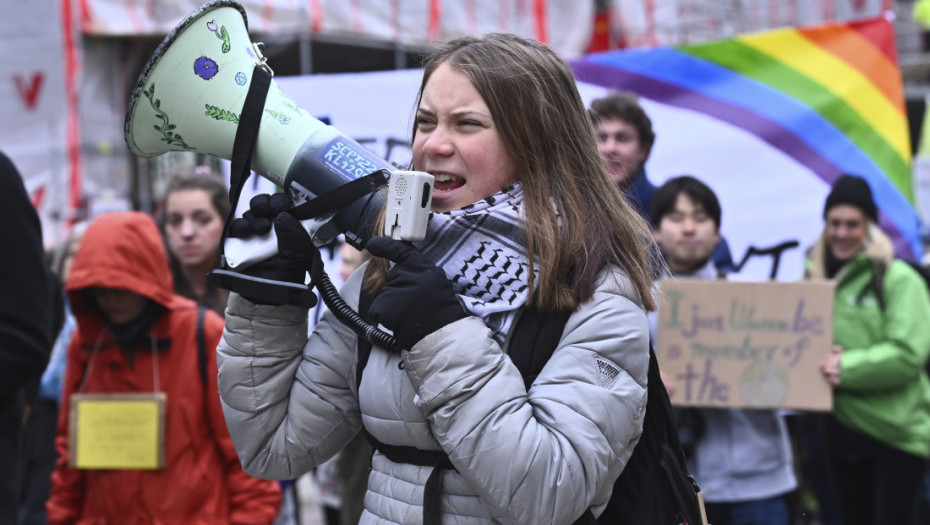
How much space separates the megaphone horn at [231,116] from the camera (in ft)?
6.47

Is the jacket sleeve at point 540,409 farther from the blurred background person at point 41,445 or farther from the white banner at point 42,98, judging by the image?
the white banner at point 42,98

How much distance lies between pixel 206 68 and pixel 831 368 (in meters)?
2.82

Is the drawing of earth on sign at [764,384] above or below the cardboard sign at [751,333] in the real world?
below

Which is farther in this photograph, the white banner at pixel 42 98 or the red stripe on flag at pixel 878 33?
the white banner at pixel 42 98

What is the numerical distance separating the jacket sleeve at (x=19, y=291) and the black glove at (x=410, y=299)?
1.37 meters

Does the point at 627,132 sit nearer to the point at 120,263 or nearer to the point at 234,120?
the point at 120,263

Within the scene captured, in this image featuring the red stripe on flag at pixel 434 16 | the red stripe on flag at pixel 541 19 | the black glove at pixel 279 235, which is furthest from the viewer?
the red stripe on flag at pixel 541 19

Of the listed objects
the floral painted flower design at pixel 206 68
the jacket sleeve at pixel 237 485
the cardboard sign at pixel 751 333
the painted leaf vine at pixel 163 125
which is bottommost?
the jacket sleeve at pixel 237 485

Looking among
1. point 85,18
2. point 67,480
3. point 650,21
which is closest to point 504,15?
point 650,21

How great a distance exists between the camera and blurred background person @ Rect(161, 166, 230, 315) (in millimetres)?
4234

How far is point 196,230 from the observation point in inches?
167

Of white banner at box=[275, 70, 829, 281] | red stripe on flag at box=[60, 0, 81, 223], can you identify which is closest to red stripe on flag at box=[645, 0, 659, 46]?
red stripe on flag at box=[60, 0, 81, 223]

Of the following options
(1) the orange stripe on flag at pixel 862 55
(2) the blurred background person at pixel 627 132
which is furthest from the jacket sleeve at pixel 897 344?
(2) the blurred background person at pixel 627 132

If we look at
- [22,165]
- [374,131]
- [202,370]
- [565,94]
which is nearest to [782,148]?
[374,131]
